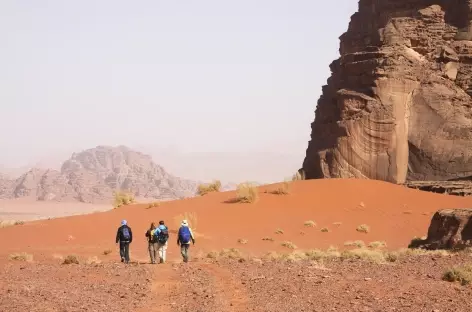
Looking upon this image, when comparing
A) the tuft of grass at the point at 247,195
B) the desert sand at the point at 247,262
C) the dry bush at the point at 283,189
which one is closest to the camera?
the desert sand at the point at 247,262

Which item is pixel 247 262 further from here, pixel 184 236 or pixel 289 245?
pixel 289 245

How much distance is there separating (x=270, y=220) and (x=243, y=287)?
59.0 feet

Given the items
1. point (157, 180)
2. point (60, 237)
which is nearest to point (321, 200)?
point (60, 237)

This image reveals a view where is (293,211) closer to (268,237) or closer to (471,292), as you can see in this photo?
(268,237)

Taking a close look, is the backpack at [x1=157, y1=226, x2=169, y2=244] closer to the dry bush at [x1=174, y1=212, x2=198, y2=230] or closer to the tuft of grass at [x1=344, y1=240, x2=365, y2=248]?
the tuft of grass at [x1=344, y1=240, x2=365, y2=248]

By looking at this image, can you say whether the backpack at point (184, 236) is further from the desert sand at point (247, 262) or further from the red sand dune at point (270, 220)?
the red sand dune at point (270, 220)

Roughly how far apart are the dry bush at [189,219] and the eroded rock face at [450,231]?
442 inches

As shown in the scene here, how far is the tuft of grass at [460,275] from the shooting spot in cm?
1211

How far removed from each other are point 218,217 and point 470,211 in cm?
1428

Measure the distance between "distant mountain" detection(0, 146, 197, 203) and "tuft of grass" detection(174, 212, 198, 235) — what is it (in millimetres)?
75688

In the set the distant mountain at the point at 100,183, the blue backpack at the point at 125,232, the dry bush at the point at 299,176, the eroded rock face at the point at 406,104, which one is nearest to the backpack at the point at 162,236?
the blue backpack at the point at 125,232

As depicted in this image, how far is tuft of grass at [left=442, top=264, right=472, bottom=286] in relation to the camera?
12.1 meters

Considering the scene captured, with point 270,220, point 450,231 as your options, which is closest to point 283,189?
point 270,220

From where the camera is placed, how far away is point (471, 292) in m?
11.1
